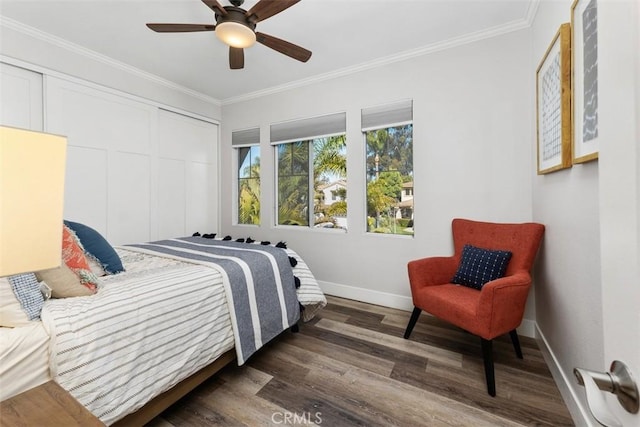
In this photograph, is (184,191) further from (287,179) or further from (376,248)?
(376,248)

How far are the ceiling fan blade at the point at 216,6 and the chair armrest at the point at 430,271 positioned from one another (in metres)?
2.16

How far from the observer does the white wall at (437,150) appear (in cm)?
231

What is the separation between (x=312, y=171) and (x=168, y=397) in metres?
2.66

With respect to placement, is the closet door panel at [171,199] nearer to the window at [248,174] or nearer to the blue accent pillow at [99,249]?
the window at [248,174]

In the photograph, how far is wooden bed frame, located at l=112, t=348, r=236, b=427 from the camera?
1.25 metres

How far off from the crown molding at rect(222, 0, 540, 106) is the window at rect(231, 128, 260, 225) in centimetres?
59

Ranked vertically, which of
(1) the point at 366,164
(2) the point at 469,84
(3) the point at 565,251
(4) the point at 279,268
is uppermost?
(2) the point at 469,84

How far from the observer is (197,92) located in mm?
3656

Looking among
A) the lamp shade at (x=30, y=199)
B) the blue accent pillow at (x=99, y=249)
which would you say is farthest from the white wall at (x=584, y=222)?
the blue accent pillow at (x=99, y=249)

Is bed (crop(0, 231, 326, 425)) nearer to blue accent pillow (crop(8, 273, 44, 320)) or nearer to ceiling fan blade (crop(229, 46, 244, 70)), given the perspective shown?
blue accent pillow (crop(8, 273, 44, 320))

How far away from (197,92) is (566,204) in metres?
4.04

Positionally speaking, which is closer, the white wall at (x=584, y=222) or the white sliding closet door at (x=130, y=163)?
the white wall at (x=584, y=222)

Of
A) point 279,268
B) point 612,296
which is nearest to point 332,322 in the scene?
point 279,268

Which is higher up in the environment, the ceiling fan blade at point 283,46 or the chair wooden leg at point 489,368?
the ceiling fan blade at point 283,46
